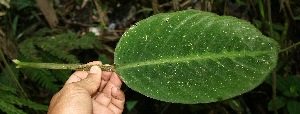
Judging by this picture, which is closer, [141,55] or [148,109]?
[141,55]

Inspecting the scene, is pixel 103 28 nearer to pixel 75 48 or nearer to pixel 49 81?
pixel 75 48

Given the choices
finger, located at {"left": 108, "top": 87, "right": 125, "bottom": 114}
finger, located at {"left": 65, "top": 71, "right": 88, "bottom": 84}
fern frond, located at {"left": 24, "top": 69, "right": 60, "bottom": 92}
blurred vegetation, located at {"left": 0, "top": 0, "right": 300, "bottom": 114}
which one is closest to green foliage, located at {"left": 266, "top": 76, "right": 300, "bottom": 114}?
blurred vegetation, located at {"left": 0, "top": 0, "right": 300, "bottom": 114}

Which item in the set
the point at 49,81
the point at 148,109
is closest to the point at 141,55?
the point at 49,81

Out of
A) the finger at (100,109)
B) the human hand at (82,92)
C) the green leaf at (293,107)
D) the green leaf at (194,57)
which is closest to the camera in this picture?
the green leaf at (194,57)

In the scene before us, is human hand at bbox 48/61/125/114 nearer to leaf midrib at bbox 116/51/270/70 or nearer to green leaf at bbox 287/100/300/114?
leaf midrib at bbox 116/51/270/70

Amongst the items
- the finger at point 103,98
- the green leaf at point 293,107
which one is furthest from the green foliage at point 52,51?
the green leaf at point 293,107

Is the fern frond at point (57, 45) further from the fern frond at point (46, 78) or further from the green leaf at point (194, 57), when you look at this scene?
the green leaf at point (194, 57)

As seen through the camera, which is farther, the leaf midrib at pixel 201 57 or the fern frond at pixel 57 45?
the fern frond at pixel 57 45
